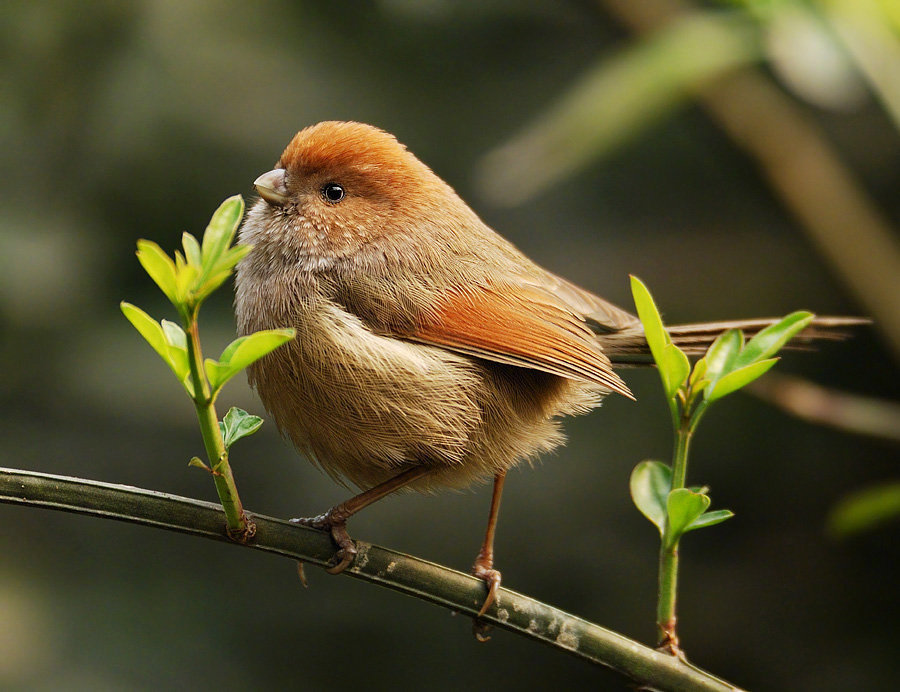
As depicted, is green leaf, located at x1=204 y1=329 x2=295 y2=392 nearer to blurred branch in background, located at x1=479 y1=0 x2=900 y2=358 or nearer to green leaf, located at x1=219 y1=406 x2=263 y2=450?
green leaf, located at x1=219 y1=406 x2=263 y2=450

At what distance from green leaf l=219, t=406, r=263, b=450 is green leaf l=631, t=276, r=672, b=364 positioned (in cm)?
63

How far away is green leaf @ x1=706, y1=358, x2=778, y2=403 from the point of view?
1.53 metres

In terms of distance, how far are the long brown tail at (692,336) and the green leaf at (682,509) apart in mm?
937

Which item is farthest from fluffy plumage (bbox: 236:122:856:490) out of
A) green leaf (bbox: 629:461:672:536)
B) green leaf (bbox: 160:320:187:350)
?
green leaf (bbox: 160:320:187:350)

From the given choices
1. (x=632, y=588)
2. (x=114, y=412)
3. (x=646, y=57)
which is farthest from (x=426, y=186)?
(x=632, y=588)

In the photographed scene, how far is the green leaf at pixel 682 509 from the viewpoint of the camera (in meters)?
1.56

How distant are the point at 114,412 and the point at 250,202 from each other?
3.34 ft

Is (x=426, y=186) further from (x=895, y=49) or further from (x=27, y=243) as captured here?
(x=27, y=243)

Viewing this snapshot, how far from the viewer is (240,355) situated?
4.42ft

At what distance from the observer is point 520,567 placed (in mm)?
4223

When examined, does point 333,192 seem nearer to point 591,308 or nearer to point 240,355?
point 591,308

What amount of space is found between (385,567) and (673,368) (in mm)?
668

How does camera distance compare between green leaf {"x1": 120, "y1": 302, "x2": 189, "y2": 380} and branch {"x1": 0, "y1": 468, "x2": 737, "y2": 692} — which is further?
branch {"x1": 0, "y1": 468, "x2": 737, "y2": 692}

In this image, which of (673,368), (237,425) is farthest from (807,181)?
(237,425)
